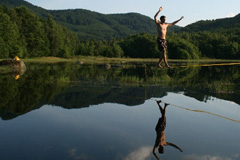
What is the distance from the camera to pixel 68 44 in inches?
4092

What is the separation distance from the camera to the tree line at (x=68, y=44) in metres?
59.4

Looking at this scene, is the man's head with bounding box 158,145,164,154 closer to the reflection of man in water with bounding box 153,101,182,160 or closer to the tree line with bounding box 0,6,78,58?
A: the reflection of man in water with bounding box 153,101,182,160

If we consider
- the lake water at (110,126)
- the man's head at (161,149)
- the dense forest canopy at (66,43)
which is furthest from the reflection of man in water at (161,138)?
the dense forest canopy at (66,43)

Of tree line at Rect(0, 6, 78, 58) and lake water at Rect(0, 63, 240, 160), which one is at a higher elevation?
tree line at Rect(0, 6, 78, 58)

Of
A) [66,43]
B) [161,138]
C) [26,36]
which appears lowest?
[161,138]

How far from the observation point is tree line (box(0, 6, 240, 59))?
59.4m

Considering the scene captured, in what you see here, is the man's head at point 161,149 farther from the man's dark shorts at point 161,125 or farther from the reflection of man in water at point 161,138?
the man's dark shorts at point 161,125

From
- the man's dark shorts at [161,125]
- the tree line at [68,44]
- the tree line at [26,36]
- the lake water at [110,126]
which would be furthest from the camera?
the tree line at [68,44]

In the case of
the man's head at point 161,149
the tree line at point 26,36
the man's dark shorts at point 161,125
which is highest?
the tree line at point 26,36

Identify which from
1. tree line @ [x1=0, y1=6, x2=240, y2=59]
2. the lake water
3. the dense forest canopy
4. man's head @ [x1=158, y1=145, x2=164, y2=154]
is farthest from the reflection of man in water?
the dense forest canopy

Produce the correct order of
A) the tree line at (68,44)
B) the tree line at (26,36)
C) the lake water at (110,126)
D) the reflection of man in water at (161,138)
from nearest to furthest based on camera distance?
the lake water at (110,126) → the reflection of man in water at (161,138) → the tree line at (26,36) → the tree line at (68,44)

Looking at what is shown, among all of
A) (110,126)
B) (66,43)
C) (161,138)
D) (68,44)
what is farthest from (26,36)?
(161,138)

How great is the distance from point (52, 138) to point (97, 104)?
19.3ft

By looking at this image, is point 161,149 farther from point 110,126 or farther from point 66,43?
point 66,43
